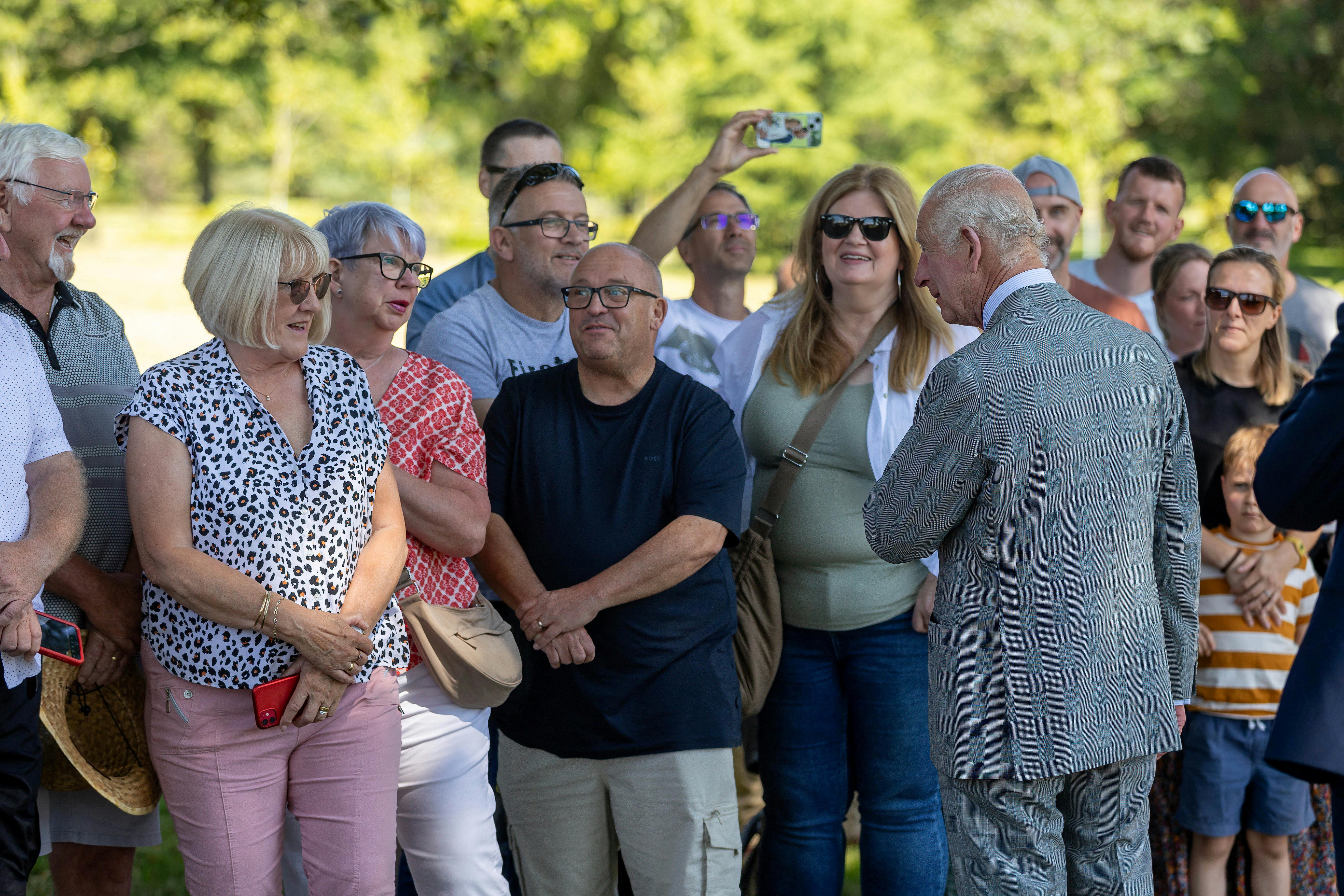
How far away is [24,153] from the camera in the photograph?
2.88 metres

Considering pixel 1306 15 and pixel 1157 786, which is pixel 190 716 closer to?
pixel 1157 786

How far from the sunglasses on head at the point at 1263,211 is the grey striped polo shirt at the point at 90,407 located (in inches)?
172

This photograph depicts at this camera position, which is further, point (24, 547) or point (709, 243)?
point (709, 243)

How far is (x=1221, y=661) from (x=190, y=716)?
3.00m

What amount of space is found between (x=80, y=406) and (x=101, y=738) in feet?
2.74

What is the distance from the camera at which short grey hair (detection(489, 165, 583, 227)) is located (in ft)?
12.6

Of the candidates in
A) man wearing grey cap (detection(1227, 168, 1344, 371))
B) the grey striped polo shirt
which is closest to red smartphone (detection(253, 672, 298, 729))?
the grey striped polo shirt

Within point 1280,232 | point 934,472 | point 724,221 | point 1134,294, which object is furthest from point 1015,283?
point 1280,232

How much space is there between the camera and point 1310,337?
4.68 metres

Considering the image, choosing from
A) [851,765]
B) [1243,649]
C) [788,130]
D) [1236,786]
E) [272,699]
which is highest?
[788,130]

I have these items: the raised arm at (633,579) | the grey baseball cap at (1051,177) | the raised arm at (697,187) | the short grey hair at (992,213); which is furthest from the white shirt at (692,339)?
the grey baseball cap at (1051,177)

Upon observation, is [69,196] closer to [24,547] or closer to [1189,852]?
[24,547]

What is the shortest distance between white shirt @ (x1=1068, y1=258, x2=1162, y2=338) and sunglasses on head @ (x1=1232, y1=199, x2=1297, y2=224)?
48 centimetres

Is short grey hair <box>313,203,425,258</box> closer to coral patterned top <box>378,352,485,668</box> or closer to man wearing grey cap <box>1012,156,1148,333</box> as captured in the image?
coral patterned top <box>378,352,485,668</box>
